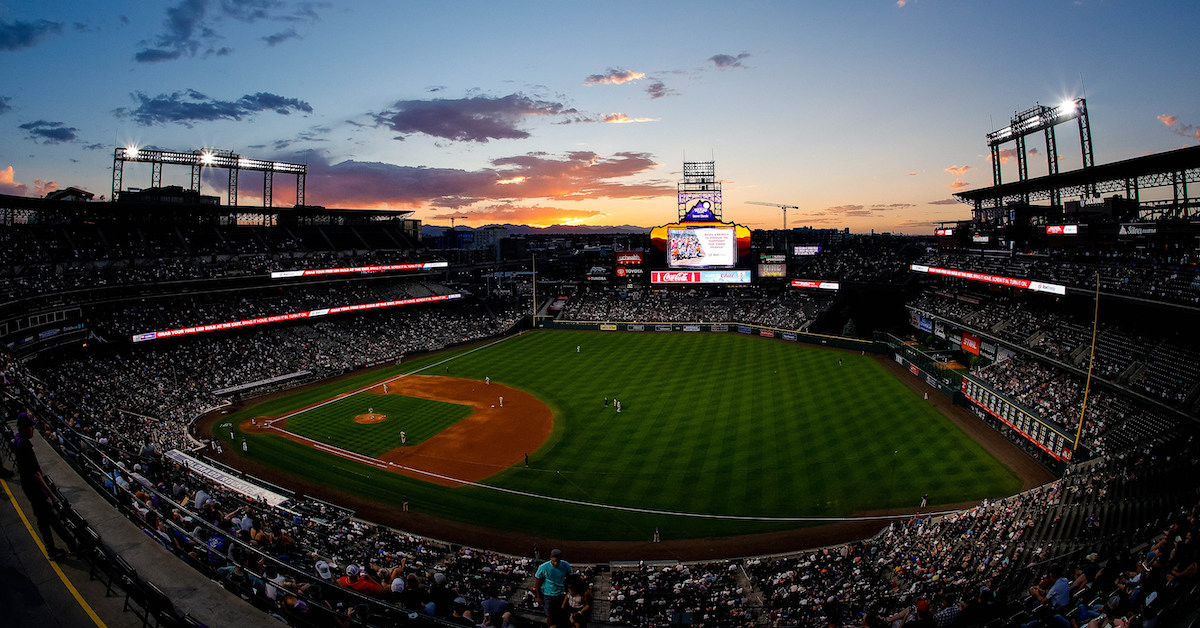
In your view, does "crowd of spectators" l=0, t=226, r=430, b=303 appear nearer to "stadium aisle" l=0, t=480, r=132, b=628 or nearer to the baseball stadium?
the baseball stadium

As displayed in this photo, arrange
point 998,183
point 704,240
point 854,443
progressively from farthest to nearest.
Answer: point 704,240 < point 998,183 < point 854,443

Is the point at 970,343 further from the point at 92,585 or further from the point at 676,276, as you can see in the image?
the point at 92,585

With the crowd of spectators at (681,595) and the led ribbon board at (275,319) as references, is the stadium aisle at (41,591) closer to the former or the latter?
the crowd of spectators at (681,595)

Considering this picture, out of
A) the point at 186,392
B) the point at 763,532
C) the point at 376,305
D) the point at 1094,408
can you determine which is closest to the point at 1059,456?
the point at 1094,408

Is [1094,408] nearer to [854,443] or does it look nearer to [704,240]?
[854,443]

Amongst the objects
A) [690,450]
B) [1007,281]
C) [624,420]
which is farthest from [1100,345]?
[624,420]

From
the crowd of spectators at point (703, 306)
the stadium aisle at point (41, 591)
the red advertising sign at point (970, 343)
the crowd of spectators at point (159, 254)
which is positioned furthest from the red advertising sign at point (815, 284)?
the stadium aisle at point (41, 591)
